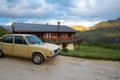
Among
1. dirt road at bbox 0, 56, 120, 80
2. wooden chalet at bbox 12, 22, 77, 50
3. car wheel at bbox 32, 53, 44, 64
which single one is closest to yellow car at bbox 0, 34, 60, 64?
car wheel at bbox 32, 53, 44, 64

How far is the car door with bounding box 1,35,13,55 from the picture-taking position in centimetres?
927

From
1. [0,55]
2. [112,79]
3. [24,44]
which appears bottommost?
[112,79]

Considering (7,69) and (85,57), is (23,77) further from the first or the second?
(85,57)

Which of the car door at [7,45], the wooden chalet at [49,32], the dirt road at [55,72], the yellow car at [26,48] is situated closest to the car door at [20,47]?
the yellow car at [26,48]

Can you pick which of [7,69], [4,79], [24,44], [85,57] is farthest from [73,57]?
[4,79]

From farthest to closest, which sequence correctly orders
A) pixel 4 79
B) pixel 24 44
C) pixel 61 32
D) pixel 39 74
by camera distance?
pixel 61 32 → pixel 24 44 → pixel 39 74 → pixel 4 79

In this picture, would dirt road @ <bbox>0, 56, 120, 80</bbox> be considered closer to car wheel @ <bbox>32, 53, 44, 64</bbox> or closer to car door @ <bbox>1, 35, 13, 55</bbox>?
car wheel @ <bbox>32, 53, 44, 64</bbox>

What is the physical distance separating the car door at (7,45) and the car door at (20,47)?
0.36 m

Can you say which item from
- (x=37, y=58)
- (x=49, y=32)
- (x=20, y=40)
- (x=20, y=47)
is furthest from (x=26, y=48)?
(x=49, y=32)

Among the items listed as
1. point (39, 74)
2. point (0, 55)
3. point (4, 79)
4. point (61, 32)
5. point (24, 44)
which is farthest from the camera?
point (61, 32)

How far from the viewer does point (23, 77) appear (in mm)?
6348

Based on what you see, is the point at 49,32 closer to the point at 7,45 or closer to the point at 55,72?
the point at 7,45

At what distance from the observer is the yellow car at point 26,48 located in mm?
8367

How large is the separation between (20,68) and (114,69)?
5.15 metres
